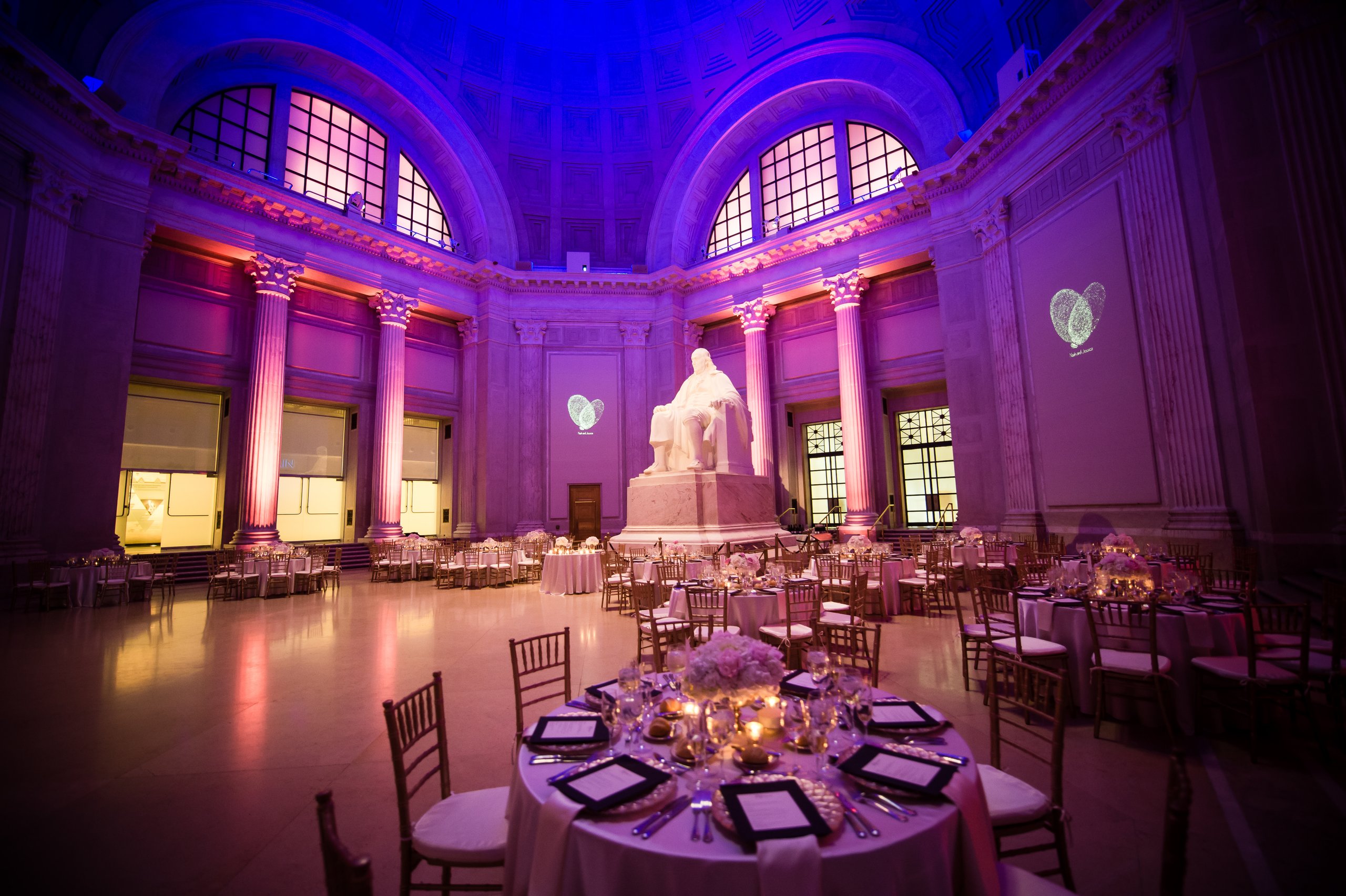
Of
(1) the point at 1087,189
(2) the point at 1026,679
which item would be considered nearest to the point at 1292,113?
(1) the point at 1087,189

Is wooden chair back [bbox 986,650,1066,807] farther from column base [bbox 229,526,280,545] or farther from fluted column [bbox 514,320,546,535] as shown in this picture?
fluted column [bbox 514,320,546,535]

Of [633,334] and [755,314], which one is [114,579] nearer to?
[633,334]

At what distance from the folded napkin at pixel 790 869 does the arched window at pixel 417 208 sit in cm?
1780

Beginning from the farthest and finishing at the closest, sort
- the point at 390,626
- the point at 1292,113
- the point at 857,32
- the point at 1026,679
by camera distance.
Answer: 1. the point at 857,32
2. the point at 390,626
3. the point at 1292,113
4. the point at 1026,679

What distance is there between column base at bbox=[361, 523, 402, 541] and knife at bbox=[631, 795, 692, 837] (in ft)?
47.6

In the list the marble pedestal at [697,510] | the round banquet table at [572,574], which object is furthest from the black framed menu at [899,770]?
the round banquet table at [572,574]

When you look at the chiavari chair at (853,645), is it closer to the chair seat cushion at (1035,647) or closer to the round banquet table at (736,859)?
the chair seat cushion at (1035,647)

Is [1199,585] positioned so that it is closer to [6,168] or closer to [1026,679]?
[1026,679]

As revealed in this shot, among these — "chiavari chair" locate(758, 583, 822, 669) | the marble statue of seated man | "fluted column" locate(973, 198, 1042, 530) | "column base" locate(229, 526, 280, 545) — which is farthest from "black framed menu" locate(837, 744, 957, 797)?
"column base" locate(229, 526, 280, 545)

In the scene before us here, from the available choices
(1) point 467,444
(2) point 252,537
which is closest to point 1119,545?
(2) point 252,537

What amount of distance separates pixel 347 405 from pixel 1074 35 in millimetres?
17754

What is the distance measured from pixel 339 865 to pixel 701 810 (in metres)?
0.79

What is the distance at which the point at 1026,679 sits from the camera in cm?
254

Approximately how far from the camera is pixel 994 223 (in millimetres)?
11883
